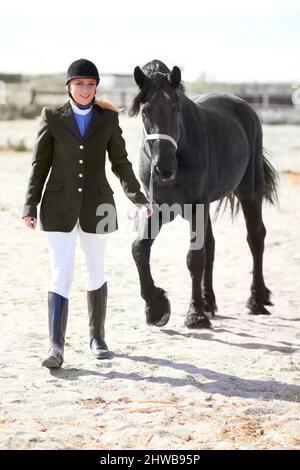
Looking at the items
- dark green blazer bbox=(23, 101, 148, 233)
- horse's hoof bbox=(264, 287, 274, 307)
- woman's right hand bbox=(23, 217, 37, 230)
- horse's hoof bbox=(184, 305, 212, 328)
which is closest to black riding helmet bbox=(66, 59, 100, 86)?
dark green blazer bbox=(23, 101, 148, 233)

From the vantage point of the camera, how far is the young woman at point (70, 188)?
489cm

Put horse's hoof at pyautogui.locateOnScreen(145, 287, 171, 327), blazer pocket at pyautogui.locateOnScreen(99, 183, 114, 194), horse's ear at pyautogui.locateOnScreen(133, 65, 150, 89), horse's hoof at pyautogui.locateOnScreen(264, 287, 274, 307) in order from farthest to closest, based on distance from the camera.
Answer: horse's hoof at pyautogui.locateOnScreen(264, 287, 274, 307), horse's hoof at pyautogui.locateOnScreen(145, 287, 171, 327), horse's ear at pyautogui.locateOnScreen(133, 65, 150, 89), blazer pocket at pyautogui.locateOnScreen(99, 183, 114, 194)

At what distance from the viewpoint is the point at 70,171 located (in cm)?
492

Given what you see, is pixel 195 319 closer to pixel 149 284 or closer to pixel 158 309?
pixel 158 309

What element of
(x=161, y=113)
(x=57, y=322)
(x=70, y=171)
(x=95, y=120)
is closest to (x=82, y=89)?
(x=95, y=120)

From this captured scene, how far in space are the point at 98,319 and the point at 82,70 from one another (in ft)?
5.24

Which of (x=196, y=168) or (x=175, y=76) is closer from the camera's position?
(x=175, y=76)

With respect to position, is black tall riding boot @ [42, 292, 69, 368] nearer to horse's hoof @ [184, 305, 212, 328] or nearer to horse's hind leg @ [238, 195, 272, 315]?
horse's hoof @ [184, 305, 212, 328]

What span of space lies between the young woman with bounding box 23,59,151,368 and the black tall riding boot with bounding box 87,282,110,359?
23cm

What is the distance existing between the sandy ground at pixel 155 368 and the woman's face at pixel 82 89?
1.65 metres

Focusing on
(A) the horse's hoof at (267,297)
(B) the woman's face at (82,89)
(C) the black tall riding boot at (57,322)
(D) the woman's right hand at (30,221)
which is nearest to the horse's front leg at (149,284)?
(C) the black tall riding boot at (57,322)

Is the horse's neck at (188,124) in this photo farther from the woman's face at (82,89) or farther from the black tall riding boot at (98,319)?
the black tall riding boot at (98,319)

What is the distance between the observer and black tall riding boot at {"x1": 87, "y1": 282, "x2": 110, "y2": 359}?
5.20m

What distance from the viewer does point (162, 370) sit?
16.4 ft
